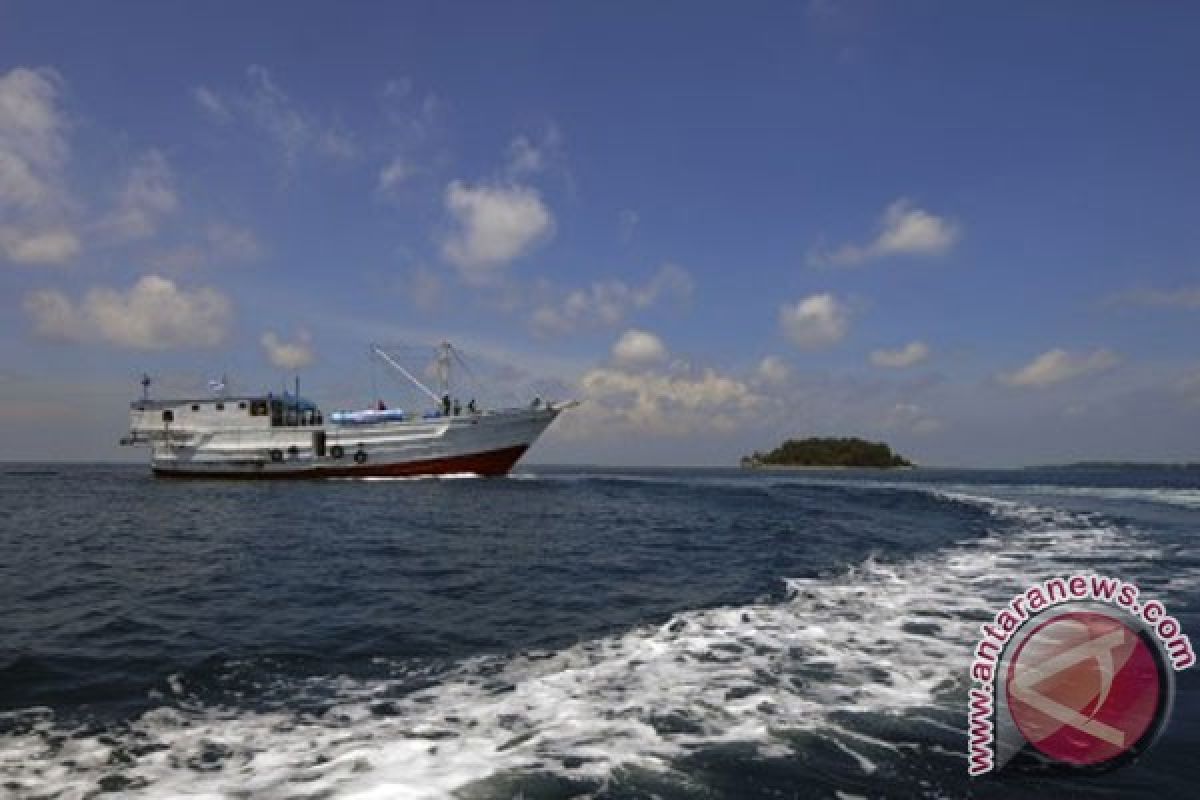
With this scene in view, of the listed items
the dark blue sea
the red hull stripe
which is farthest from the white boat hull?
the dark blue sea

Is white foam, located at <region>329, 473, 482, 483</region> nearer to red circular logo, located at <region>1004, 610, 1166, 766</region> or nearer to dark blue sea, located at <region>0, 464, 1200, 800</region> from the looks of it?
dark blue sea, located at <region>0, 464, 1200, 800</region>

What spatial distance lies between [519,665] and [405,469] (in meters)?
63.2

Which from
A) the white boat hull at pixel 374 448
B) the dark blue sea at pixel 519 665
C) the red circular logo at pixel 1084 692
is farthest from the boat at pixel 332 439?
the red circular logo at pixel 1084 692

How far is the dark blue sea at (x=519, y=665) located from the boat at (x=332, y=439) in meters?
43.0

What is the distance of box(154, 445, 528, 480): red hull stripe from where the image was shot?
7238 cm

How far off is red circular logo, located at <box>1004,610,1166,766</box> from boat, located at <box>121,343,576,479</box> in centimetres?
6426

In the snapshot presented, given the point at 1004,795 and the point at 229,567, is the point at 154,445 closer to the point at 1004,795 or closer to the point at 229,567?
the point at 229,567

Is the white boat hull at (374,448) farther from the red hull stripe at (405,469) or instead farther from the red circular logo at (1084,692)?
the red circular logo at (1084,692)

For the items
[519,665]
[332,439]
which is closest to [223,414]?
[332,439]

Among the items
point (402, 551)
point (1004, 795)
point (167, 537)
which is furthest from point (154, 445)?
point (1004, 795)

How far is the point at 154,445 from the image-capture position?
78.2 m

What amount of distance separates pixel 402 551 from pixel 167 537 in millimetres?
11207

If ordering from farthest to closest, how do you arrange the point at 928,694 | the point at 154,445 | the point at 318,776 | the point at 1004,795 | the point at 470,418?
the point at 154,445 < the point at 470,418 < the point at 928,694 < the point at 318,776 < the point at 1004,795

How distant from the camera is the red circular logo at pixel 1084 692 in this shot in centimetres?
773
